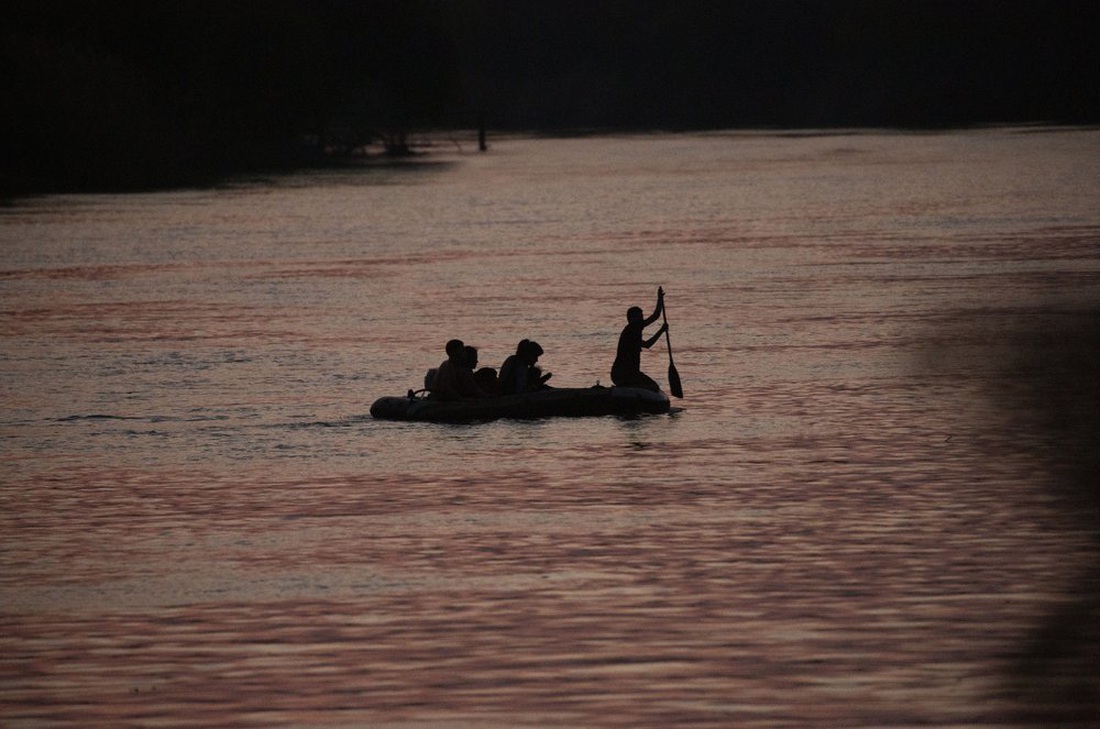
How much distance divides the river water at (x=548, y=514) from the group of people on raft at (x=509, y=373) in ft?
1.76

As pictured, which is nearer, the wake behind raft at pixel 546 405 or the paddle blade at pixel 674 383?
the wake behind raft at pixel 546 405

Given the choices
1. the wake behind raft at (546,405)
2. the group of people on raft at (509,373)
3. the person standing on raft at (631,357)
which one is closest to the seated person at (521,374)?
the group of people on raft at (509,373)

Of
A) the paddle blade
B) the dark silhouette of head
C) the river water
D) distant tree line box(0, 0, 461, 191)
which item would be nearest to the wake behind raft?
A: the river water

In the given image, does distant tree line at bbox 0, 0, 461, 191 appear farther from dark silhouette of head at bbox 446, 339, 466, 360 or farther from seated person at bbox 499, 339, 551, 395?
dark silhouette of head at bbox 446, 339, 466, 360

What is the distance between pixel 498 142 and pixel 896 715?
17269 cm

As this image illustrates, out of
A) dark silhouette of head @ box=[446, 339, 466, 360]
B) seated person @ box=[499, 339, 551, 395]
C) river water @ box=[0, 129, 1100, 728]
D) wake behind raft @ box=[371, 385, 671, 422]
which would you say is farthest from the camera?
wake behind raft @ box=[371, 385, 671, 422]

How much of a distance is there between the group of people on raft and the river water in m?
0.54

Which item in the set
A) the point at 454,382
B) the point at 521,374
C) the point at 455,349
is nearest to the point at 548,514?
the point at 455,349

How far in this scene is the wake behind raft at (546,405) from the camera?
79.3 feet

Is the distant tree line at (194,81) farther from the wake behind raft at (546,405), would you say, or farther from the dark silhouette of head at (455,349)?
the dark silhouette of head at (455,349)

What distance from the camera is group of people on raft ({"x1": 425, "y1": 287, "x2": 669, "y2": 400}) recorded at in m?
23.8

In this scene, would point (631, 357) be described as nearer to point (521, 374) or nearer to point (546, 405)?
point (546, 405)

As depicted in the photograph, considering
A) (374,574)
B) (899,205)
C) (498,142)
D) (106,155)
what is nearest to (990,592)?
(374,574)

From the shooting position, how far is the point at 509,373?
79.6 feet
